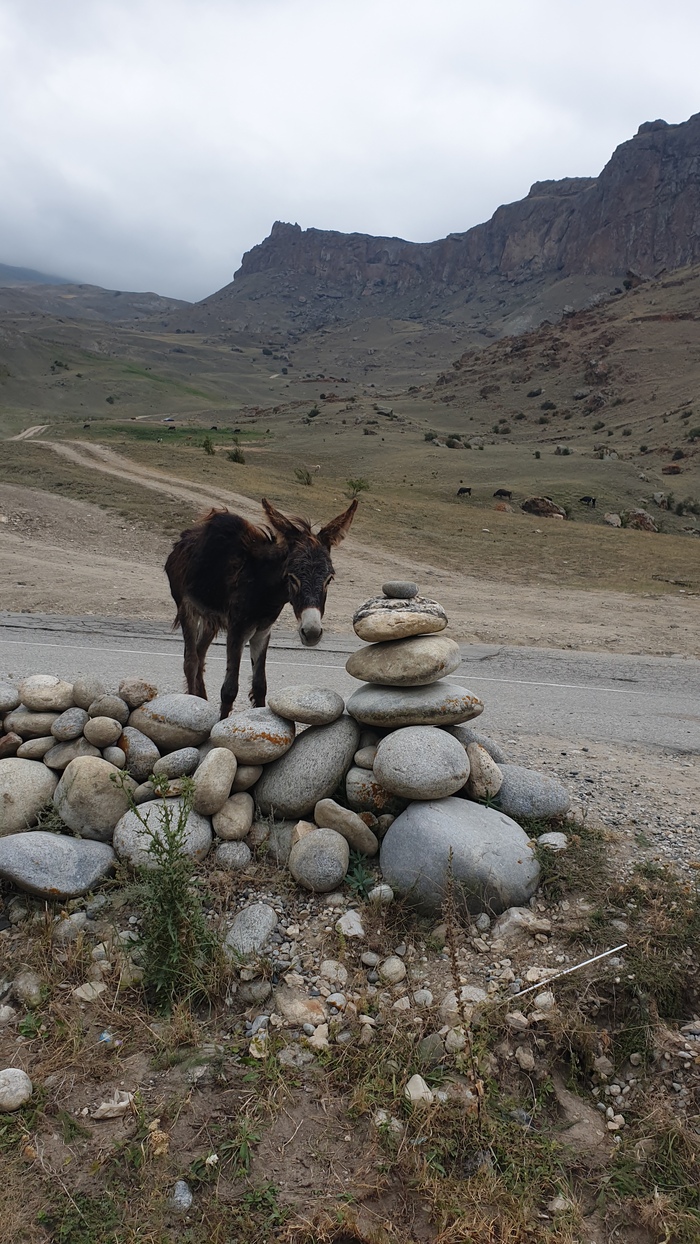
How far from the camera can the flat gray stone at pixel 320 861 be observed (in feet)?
17.9

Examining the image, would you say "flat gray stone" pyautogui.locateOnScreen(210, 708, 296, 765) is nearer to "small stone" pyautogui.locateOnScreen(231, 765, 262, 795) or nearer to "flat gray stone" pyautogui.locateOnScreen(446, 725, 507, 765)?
"small stone" pyautogui.locateOnScreen(231, 765, 262, 795)

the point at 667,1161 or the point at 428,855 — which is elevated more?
the point at 428,855

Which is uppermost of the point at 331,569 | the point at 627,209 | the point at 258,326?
the point at 627,209

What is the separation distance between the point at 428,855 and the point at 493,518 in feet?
91.0

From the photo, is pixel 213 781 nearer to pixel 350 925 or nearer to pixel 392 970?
pixel 350 925

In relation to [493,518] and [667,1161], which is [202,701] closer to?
[667,1161]

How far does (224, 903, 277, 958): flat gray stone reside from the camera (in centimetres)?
491

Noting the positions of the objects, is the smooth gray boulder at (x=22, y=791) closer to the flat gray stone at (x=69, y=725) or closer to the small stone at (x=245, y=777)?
the flat gray stone at (x=69, y=725)

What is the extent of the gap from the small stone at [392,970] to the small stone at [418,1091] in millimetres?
790

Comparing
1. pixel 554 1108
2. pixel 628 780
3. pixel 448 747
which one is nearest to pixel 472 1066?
pixel 554 1108

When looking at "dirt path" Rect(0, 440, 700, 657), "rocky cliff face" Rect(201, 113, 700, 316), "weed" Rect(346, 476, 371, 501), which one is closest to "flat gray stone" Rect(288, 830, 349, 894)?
"dirt path" Rect(0, 440, 700, 657)

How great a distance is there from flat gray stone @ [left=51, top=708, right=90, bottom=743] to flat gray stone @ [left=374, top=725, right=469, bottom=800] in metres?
2.65

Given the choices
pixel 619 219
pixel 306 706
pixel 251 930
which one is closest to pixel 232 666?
pixel 306 706

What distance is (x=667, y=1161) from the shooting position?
3611 millimetres
